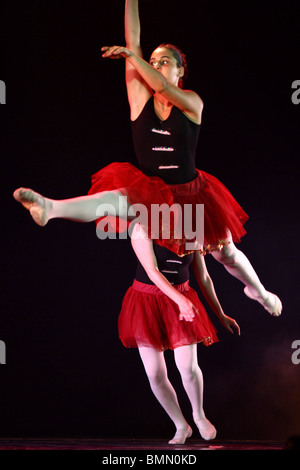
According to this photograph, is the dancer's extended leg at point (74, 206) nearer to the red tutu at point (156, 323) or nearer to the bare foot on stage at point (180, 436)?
the red tutu at point (156, 323)

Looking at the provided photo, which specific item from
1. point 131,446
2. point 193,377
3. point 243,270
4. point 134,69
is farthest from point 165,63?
point 131,446

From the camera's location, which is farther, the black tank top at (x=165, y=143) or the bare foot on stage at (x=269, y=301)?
the bare foot on stage at (x=269, y=301)

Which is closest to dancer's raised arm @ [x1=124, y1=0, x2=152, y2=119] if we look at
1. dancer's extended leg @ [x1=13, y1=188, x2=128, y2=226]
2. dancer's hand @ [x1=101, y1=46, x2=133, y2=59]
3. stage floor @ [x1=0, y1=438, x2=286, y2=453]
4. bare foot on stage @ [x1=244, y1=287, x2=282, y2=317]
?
dancer's hand @ [x1=101, y1=46, x2=133, y2=59]

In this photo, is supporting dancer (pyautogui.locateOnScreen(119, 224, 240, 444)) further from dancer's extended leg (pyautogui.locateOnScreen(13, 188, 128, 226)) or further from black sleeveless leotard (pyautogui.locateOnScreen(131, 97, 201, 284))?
dancer's extended leg (pyautogui.locateOnScreen(13, 188, 128, 226))

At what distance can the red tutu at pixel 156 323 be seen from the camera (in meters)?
2.65

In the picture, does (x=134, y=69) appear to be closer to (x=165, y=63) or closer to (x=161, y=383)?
(x=165, y=63)

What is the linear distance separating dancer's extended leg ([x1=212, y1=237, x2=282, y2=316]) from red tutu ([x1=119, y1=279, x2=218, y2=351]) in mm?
196

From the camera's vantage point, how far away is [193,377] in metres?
2.67

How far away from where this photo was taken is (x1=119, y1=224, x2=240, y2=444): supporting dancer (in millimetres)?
2641

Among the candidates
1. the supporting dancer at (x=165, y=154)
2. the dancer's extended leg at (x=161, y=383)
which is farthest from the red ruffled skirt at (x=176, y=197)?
the dancer's extended leg at (x=161, y=383)

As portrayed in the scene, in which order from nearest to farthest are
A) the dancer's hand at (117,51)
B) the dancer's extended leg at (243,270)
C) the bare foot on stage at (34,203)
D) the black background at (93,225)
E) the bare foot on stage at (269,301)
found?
A: the bare foot on stage at (34,203) → the dancer's hand at (117,51) → the dancer's extended leg at (243,270) → the bare foot on stage at (269,301) → the black background at (93,225)

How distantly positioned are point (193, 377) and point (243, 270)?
456 millimetres

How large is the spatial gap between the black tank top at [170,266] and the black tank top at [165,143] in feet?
0.87

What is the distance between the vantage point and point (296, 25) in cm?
333
